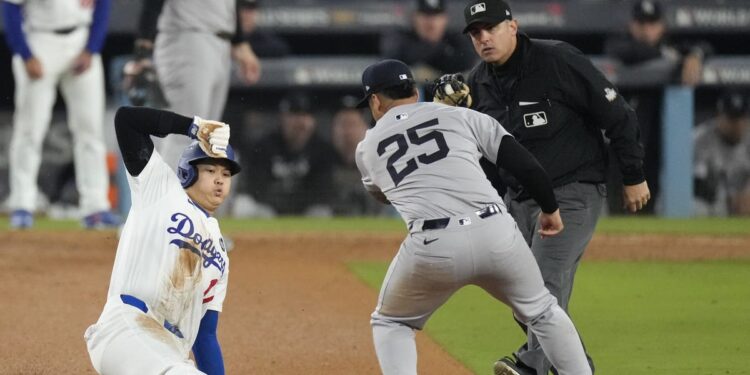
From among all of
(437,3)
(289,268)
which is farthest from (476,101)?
(437,3)

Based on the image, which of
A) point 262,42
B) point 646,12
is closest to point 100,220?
point 262,42

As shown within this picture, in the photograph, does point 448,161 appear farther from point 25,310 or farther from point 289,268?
point 289,268

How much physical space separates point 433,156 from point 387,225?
7880 mm

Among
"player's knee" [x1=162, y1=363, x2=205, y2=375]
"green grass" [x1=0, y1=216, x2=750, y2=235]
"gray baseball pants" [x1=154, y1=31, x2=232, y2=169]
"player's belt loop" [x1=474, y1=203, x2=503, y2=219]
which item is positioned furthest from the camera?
"green grass" [x1=0, y1=216, x2=750, y2=235]

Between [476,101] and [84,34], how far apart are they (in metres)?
5.89

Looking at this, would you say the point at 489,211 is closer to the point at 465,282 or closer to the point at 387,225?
the point at 465,282

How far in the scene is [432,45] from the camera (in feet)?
40.8

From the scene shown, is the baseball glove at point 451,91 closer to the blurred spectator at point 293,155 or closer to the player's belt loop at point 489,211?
the player's belt loop at point 489,211

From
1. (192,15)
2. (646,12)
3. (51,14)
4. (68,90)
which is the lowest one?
(646,12)

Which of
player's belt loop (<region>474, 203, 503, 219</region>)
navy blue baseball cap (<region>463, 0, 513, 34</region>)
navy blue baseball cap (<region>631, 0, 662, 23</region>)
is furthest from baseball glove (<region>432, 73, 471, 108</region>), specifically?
navy blue baseball cap (<region>631, 0, 662, 23</region>)

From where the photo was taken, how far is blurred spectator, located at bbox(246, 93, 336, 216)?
1284 centimetres

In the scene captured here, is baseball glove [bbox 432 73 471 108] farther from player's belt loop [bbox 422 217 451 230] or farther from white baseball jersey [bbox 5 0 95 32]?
white baseball jersey [bbox 5 0 95 32]

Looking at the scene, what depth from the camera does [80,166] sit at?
10.4 m

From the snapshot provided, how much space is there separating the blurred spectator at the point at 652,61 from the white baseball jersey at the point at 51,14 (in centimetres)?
511
